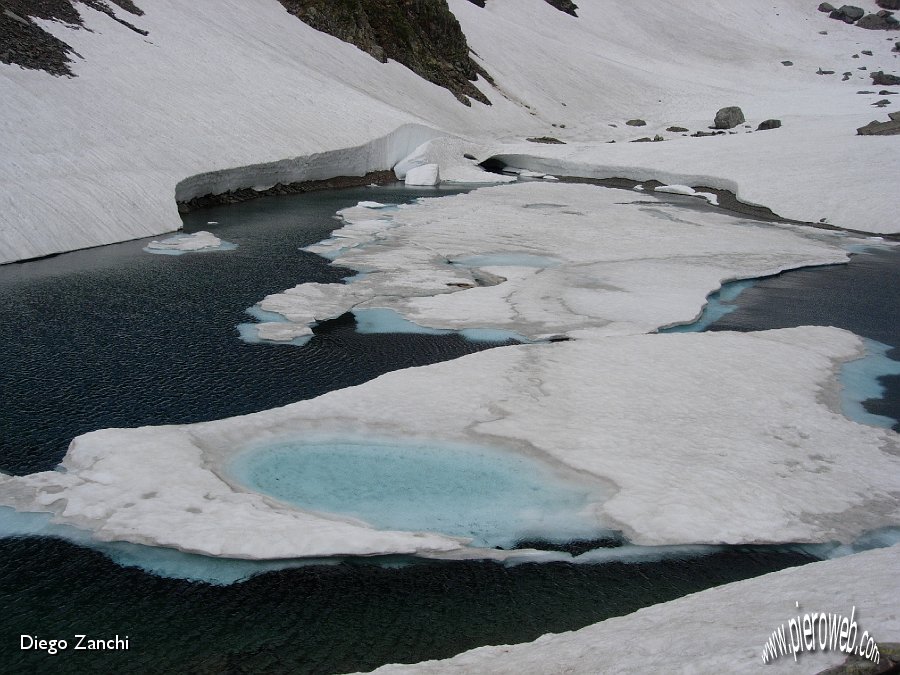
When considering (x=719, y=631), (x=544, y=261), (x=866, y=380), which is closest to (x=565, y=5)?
(x=544, y=261)

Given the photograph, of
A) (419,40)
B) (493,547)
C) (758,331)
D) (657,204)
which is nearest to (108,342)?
(493,547)

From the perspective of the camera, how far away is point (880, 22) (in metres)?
52.7

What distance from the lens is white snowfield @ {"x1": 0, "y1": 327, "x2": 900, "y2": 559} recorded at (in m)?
4.39

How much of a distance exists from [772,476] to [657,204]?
14.2m

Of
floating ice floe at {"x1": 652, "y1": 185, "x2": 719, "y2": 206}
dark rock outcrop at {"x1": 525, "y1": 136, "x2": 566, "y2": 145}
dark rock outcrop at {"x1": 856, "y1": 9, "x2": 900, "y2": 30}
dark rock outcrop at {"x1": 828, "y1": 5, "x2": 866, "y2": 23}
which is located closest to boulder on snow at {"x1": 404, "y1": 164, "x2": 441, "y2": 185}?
floating ice floe at {"x1": 652, "y1": 185, "x2": 719, "y2": 206}

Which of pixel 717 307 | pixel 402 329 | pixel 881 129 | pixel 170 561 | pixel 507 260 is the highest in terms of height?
pixel 881 129

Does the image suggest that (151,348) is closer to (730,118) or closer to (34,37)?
(34,37)

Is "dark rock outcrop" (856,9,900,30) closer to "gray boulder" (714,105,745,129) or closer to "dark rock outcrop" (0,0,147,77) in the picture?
"gray boulder" (714,105,745,129)

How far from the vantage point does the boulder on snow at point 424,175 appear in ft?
68.4

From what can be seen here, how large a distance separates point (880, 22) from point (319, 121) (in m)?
48.6

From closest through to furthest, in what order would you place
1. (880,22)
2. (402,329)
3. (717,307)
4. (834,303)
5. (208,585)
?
(208,585) → (402,329) → (717,307) → (834,303) → (880,22)

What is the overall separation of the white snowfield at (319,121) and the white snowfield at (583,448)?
654 cm

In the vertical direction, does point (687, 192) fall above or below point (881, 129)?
below

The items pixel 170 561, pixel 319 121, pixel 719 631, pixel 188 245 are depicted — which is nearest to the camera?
pixel 719 631
